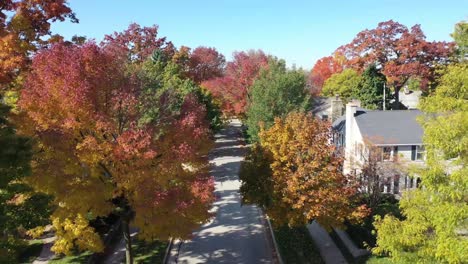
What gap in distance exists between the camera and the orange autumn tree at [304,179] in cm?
1916

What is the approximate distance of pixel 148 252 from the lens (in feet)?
73.4

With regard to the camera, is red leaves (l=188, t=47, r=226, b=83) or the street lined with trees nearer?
the street lined with trees

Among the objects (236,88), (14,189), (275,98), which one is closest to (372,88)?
(236,88)

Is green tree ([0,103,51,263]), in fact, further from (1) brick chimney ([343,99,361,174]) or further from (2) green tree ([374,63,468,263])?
(1) brick chimney ([343,99,361,174])

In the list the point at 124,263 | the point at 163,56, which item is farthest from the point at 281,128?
the point at 163,56

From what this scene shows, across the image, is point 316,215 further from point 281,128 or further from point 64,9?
point 64,9

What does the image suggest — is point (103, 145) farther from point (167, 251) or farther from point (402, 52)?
point (402, 52)

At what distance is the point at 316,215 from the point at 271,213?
8.07ft

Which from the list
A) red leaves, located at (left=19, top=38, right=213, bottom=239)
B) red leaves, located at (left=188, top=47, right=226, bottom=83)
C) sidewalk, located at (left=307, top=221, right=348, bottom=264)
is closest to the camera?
red leaves, located at (left=19, top=38, right=213, bottom=239)

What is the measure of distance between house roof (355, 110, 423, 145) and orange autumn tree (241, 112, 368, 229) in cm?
907

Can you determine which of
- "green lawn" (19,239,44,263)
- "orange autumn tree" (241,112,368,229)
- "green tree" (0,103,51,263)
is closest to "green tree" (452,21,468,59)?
"orange autumn tree" (241,112,368,229)

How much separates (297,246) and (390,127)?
493 inches

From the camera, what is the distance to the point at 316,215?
18875 millimetres

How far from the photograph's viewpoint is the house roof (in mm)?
28500
